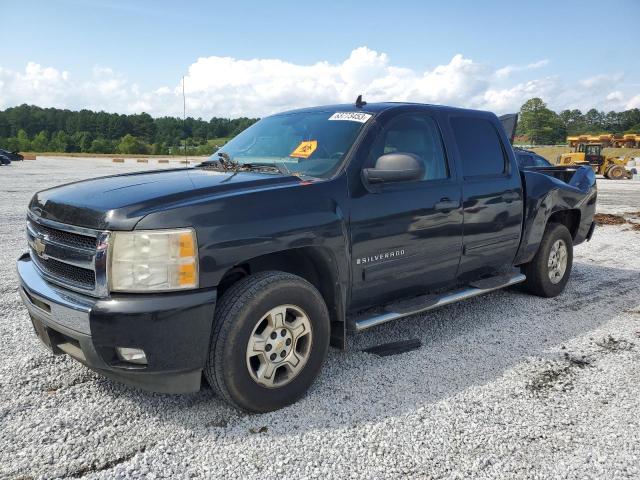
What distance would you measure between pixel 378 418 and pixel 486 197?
227cm

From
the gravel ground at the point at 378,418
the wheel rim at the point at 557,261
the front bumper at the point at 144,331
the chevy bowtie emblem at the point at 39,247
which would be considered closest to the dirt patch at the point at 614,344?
the gravel ground at the point at 378,418

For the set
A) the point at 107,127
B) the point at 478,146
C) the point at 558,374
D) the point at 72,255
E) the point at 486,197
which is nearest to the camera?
the point at 72,255

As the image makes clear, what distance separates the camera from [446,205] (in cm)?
391

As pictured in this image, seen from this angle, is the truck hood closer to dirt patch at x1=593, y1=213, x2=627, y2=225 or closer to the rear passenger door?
the rear passenger door

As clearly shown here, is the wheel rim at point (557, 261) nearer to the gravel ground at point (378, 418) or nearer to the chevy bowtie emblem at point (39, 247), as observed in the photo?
the gravel ground at point (378, 418)

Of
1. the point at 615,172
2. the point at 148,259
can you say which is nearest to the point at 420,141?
the point at 148,259

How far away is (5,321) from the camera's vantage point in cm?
429

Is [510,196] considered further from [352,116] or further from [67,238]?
[67,238]

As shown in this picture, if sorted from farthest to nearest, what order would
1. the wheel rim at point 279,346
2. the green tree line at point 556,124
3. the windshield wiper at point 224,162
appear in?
the green tree line at point 556,124, the windshield wiper at point 224,162, the wheel rim at point 279,346

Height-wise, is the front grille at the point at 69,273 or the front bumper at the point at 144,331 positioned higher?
the front grille at the point at 69,273

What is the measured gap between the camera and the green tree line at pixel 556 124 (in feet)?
378

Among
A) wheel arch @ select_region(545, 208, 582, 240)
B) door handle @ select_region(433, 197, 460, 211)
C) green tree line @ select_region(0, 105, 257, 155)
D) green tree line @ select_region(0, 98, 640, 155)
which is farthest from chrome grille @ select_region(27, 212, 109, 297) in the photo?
green tree line @ select_region(0, 98, 640, 155)

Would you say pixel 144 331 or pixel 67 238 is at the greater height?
pixel 67 238

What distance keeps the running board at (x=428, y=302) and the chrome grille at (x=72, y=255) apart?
1.63 metres
